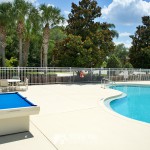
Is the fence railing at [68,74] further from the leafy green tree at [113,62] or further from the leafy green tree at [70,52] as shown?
the leafy green tree at [113,62]

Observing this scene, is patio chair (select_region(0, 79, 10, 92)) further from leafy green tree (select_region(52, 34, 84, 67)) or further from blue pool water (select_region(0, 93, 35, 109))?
leafy green tree (select_region(52, 34, 84, 67))

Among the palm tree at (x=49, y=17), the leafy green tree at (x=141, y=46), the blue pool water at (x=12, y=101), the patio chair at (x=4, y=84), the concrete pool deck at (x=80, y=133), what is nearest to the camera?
the concrete pool deck at (x=80, y=133)

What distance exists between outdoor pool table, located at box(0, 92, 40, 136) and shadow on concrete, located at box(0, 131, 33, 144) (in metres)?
0.11

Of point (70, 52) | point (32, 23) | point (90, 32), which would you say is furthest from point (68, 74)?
point (32, 23)

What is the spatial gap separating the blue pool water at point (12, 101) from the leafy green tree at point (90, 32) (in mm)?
12944

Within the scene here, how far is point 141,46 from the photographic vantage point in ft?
90.8

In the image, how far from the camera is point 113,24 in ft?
94.0

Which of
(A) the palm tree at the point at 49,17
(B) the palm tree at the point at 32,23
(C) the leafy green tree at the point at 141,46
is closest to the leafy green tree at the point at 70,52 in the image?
(A) the palm tree at the point at 49,17

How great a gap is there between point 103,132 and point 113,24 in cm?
2508

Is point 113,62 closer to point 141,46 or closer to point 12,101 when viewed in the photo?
point 141,46

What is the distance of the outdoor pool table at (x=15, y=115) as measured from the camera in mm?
4871

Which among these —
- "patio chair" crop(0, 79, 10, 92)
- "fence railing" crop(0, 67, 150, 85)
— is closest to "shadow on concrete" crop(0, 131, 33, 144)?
"patio chair" crop(0, 79, 10, 92)

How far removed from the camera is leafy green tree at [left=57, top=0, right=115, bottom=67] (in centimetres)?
1925

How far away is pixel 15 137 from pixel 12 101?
110cm
